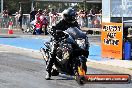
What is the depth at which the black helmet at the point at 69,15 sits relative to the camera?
975 cm

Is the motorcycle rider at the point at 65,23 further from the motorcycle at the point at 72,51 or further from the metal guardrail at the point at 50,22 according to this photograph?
the metal guardrail at the point at 50,22

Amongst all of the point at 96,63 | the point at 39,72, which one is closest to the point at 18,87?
the point at 39,72

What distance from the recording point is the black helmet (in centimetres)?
975

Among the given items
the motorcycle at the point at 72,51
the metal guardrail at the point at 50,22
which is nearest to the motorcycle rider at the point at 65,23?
the motorcycle at the point at 72,51

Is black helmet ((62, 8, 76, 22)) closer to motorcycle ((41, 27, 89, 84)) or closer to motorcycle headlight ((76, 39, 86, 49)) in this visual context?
motorcycle ((41, 27, 89, 84))

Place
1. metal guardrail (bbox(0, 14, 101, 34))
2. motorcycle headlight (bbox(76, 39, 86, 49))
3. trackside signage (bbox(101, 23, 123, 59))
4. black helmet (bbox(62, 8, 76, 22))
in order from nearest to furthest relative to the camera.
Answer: motorcycle headlight (bbox(76, 39, 86, 49))
black helmet (bbox(62, 8, 76, 22))
trackside signage (bbox(101, 23, 123, 59))
metal guardrail (bbox(0, 14, 101, 34))

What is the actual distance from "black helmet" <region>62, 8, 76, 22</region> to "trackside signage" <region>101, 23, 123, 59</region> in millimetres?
6599

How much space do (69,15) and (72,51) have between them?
2.70 feet

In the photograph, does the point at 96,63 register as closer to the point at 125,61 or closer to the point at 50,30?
the point at 125,61

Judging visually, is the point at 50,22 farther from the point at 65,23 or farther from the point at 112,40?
the point at 65,23

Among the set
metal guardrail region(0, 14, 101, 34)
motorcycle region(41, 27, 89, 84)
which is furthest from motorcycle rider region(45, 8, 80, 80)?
metal guardrail region(0, 14, 101, 34)

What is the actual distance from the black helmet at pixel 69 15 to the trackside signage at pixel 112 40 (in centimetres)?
660

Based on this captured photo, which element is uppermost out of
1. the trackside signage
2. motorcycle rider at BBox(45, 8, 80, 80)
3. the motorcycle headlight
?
motorcycle rider at BBox(45, 8, 80, 80)

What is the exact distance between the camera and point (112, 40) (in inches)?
653
